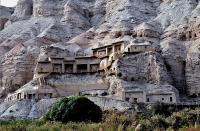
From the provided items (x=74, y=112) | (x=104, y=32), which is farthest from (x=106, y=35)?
(x=74, y=112)

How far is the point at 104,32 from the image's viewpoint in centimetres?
9831

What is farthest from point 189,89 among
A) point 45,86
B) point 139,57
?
point 45,86

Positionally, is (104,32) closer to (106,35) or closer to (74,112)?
(106,35)

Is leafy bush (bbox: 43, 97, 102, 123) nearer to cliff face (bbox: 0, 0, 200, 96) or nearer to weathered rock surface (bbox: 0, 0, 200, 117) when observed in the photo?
weathered rock surface (bbox: 0, 0, 200, 117)

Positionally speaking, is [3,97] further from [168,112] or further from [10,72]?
[168,112]

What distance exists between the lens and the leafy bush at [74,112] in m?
56.0

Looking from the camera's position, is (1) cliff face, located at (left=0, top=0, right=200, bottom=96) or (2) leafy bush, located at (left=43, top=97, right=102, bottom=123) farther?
(1) cliff face, located at (left=0, top=0, right=200, bottom=96)

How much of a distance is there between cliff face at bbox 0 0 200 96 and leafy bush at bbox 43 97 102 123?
66.2 ft

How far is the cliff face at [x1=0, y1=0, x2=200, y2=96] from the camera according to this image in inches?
3174

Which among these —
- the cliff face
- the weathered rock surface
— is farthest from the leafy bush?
the cliff face

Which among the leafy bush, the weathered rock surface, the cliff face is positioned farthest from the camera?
the cliff face

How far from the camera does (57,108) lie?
188ft

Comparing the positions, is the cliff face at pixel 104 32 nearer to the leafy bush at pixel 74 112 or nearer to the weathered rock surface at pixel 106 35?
the weathered rock surface at pixel 106 35

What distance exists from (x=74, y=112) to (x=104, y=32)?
43.5 meters
